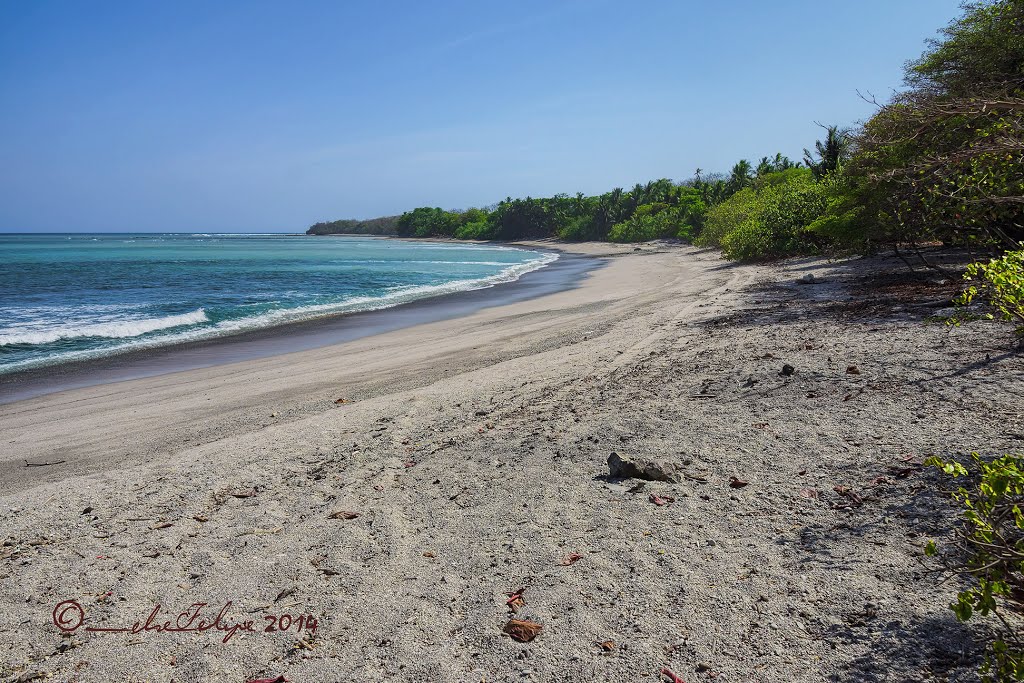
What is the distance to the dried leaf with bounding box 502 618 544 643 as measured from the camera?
3086 millimetres

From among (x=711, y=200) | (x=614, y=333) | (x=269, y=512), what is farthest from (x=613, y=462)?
(x=711, y=200)

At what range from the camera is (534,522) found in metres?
4.25

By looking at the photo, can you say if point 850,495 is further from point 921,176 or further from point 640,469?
point 921,176

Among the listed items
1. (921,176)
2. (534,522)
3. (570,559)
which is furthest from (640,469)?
(921,176)

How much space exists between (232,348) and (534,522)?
12.7m

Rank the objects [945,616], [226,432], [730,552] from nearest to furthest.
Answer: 1. [945,616]
2. [730,552]
3. [226,432]

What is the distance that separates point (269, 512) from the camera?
4.77m

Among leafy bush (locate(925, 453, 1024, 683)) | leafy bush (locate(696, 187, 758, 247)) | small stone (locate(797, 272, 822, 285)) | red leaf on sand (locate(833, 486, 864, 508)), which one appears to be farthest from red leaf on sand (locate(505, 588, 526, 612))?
leafy bush (locate(696, 187, 758, 247))

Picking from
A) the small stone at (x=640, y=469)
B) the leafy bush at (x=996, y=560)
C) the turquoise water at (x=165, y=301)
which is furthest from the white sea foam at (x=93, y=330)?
the leafy bush at (x=996, y=560)

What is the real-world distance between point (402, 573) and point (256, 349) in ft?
40.1

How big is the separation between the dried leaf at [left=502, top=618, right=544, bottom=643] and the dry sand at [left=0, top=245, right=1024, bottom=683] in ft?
0.17

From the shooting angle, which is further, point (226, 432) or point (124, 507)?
point (226, 432)

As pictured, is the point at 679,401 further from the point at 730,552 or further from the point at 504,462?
the point at 730,552

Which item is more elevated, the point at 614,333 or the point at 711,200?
the point at 711,200
